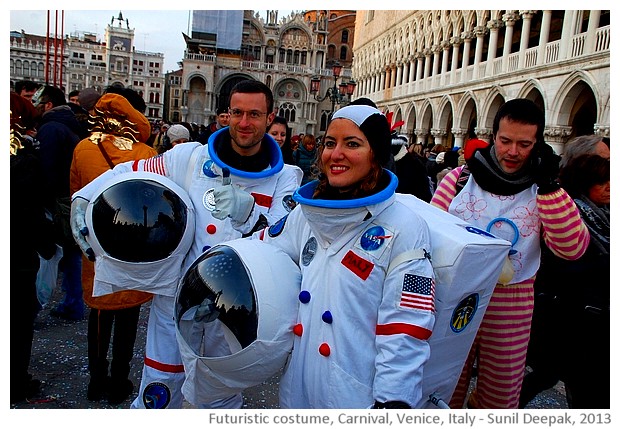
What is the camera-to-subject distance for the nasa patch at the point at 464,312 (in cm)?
200

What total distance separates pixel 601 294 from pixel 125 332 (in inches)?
117

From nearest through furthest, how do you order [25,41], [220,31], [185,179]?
[185,179] < [220,31] < [25,41]

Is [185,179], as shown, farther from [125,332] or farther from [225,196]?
[125,332]

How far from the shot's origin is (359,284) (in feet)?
6.31

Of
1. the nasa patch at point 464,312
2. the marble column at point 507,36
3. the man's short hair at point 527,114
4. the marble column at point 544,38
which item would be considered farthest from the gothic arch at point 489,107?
the nasa patch at point 464,312

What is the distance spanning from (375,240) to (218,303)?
2.12 feet

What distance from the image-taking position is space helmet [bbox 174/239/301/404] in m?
1.95

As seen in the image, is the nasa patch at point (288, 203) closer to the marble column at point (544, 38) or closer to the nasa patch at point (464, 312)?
the nasa patch at point (464, 312)

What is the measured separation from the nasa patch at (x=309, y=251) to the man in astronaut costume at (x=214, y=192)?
0.70 m

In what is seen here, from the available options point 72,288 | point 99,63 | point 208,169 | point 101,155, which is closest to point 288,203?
point 208,169

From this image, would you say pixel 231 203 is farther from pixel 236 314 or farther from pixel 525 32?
pixel 525 32

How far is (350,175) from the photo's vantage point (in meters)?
1.99

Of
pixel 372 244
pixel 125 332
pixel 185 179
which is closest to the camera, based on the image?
pixel 372 244

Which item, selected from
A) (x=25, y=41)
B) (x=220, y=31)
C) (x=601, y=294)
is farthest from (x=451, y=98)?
(x=25, y=41)
